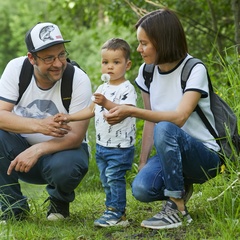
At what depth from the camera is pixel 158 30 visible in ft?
15.5

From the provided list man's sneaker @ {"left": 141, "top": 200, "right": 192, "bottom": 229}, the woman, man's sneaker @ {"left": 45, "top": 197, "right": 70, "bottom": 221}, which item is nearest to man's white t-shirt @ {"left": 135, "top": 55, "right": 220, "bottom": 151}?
the woman

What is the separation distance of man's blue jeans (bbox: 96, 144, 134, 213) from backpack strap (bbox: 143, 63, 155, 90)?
468 millimetres

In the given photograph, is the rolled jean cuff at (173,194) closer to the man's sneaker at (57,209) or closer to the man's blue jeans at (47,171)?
the man's blue jeans at (47,171)

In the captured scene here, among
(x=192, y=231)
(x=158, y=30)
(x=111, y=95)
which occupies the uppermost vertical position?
(x=158, y=30)

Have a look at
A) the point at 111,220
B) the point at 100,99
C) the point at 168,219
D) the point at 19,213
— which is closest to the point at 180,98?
the point at 100,99

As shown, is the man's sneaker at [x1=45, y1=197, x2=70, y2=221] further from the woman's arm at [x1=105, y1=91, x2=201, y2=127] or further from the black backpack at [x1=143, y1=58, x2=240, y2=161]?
the black backpack at [x1=143, y1=58, x2=240, y2=161]

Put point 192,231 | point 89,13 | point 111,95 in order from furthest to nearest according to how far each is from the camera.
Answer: point 89,13 < point 111,95 < point 192,231

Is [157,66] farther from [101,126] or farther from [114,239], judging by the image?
[114,239]

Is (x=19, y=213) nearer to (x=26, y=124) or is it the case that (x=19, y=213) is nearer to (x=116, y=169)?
(x=26, y=124)

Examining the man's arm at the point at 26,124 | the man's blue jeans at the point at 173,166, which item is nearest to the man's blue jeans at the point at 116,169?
the man's blue jeans at the point at 173,166

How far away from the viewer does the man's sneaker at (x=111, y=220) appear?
4.86 m

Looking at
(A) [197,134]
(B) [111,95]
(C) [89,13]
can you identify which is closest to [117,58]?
(B) [111,95]

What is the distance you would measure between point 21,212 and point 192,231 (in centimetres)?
146

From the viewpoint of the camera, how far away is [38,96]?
210 inches
